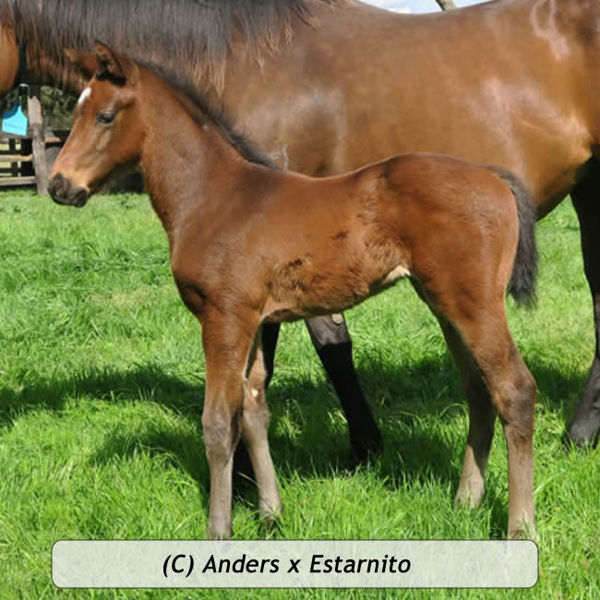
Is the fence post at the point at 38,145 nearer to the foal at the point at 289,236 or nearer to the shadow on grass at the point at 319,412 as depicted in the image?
the shadow on grass at the point at 319,412

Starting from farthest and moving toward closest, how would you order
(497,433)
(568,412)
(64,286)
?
(64,286), (568,412), (497,433)

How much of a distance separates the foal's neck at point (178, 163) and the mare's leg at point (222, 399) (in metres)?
0.42

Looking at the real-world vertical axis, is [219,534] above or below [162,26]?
below

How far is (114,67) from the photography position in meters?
2.59

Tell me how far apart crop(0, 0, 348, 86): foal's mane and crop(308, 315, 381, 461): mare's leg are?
3.89ft

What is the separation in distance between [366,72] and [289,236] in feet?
3.82

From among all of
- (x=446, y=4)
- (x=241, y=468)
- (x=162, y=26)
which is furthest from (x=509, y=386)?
(x=446, y=4)

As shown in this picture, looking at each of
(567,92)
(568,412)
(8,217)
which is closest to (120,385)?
(568,412)

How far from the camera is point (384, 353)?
16.1 feet

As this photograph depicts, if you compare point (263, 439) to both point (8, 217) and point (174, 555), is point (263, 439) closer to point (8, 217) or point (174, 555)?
point (174, 555)

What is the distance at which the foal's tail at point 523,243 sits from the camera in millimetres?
2602

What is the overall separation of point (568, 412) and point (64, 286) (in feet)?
12.8

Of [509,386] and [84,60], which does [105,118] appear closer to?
[84,60]
